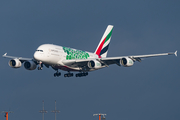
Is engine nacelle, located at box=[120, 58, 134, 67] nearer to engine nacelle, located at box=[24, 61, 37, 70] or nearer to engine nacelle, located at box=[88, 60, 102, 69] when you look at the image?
engine nacelle, located at box=[88, 60, 102, 69]

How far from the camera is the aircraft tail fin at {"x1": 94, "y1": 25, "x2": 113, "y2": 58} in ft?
307

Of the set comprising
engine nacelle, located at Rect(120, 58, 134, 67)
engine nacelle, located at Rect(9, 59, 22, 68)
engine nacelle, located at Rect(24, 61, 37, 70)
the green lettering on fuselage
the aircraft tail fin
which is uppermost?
the aircraft tail fin

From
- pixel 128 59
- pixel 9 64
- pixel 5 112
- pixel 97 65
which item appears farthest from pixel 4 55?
pixel 5 112

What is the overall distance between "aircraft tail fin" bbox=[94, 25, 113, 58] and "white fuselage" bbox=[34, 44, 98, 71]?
1316 cm

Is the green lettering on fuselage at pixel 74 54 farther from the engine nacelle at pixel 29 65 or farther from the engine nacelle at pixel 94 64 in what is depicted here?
the engine nacelle at pixel 29 65

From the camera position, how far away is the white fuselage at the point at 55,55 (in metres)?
72.4

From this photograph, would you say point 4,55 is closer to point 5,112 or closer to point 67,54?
point 67,54

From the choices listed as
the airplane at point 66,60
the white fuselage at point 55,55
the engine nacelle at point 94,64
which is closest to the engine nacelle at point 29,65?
the airplane at point 66,60

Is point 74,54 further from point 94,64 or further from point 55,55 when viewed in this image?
point 55,55

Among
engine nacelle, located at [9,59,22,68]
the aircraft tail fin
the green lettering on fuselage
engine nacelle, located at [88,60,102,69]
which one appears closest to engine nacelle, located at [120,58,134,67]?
engine nacelle, located at [88,60,102,69]

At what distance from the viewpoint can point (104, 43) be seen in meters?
96.8

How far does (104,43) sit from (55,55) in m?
24.9

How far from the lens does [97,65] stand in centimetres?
7675

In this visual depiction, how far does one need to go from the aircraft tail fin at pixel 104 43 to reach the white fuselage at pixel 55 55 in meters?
13.2
